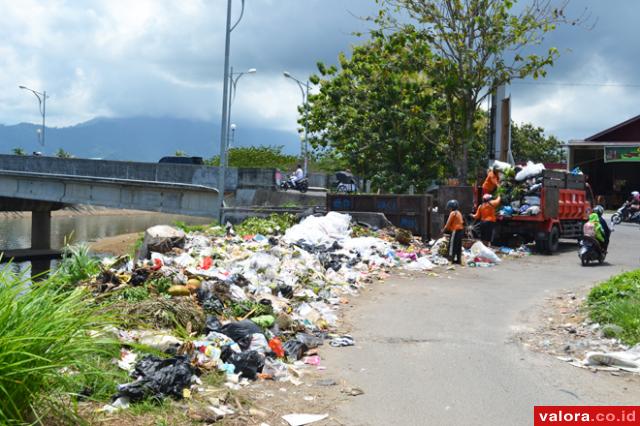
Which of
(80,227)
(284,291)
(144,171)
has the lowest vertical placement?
(80,227)

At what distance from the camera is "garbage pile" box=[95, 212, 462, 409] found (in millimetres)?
6094

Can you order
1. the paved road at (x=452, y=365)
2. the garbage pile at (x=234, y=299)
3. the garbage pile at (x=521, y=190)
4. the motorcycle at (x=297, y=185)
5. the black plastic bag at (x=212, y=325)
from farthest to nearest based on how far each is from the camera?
the motorcycle at (x=297, y=185), the garbage pile at (x=521, y=190), the black plastic bag at (x=212, y=325), the garbage pile at (x=234, y=299), the paved road at (x=452, y=365)

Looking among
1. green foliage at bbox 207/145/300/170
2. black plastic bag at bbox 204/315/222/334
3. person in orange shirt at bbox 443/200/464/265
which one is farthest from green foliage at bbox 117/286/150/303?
green foliage at bbox 207/145/300/170

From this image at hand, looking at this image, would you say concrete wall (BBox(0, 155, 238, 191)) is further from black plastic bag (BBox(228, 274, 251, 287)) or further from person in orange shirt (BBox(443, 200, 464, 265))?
black plastic bag (BBox(228, 274, 251, 287))

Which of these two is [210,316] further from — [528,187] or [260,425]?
[528,187]

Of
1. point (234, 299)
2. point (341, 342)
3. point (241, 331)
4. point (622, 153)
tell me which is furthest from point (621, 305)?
point (622, 153)

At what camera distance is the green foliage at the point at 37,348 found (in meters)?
3.83

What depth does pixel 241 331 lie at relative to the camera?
7051 mm

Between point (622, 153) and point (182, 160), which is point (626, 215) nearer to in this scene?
point (622, 153)

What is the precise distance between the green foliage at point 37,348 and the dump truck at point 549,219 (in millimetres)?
14917

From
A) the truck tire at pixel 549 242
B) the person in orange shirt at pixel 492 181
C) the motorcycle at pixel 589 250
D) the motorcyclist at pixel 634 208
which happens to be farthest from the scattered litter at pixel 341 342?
the motorcyclist at pixel 634 208

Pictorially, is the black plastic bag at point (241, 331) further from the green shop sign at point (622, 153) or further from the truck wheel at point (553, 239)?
the green shop sign at point (622, 153)

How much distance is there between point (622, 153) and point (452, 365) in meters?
34.5

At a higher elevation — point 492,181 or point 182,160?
point 182,160
